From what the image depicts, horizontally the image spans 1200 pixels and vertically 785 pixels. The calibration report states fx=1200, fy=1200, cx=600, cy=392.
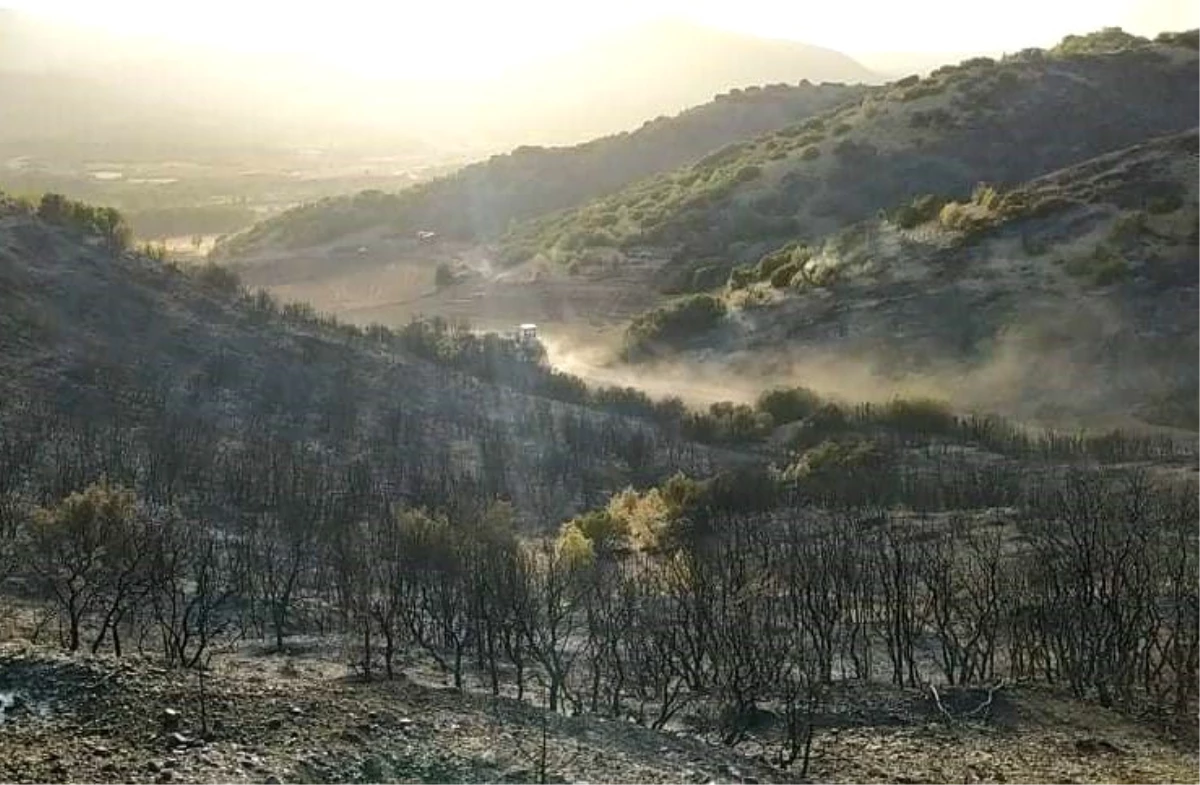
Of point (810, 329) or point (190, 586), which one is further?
point (810, 329)

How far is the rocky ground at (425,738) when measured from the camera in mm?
8211

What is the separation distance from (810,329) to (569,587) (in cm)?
2509

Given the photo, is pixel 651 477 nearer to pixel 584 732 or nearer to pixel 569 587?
pixel 569 587

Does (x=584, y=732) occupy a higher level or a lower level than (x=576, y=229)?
lower

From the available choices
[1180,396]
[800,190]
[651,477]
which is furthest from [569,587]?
[800,190]

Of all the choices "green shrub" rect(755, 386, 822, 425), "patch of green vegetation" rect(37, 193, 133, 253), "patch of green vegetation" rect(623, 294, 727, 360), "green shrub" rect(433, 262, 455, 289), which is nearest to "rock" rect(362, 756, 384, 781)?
"green shrub" rect(755, 386, 822, 425)

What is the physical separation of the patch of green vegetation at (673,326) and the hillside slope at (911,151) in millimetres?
11170

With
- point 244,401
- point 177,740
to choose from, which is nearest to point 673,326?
point 244,401

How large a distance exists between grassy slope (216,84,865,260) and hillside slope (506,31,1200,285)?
15.0m

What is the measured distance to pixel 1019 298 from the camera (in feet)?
123

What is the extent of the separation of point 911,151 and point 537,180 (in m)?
33.1

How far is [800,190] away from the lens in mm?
58938

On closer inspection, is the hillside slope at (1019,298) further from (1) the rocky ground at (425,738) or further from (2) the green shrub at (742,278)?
(1) the rocky ground at (425,738)

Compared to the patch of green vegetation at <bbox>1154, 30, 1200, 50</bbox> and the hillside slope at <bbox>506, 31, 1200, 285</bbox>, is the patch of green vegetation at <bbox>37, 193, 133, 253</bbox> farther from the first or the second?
the patch of green vegetation at <bbox>1154, 30, 1200, 50</bbox>
